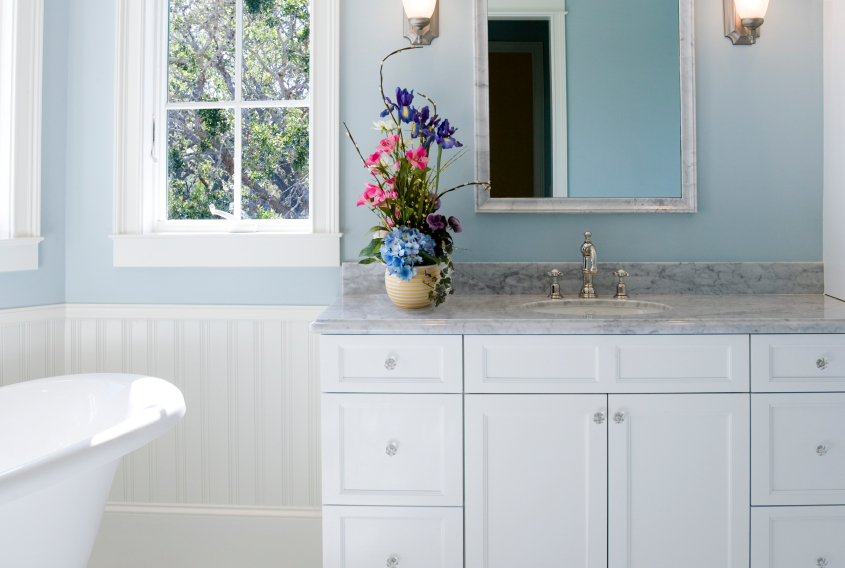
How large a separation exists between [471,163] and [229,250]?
866 mm

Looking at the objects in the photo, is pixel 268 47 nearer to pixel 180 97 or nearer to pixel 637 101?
pixel 180 97

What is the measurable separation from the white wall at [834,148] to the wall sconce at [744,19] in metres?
0.22

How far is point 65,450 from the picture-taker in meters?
1.04

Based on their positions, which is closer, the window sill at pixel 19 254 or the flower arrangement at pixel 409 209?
the flower arrangement at pixel 409 209

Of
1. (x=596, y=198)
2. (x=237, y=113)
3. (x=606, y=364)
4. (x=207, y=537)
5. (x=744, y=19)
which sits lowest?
(x=207, y=537)

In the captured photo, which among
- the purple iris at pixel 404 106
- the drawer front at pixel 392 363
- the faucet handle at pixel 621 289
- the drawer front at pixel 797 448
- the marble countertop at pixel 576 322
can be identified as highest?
the purple iris at pixel 404 106

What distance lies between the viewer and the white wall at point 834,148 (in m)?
1.76

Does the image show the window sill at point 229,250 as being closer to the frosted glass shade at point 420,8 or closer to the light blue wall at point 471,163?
the light blue wall at point 471,163

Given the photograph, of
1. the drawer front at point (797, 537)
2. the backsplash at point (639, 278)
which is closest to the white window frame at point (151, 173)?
the backsplash at point (639, 278)

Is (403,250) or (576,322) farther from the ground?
(403,250)

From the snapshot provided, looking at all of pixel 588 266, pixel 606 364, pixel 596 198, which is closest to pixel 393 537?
pixel 606 364

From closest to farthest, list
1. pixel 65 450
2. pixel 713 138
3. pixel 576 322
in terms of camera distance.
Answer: pixel 65 450, pixel 576 322, pixel 713 138

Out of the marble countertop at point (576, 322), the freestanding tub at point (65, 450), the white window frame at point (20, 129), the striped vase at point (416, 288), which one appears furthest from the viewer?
the white window frame at point (20, 129)

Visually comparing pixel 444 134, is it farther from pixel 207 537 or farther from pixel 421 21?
pixel 207 537
